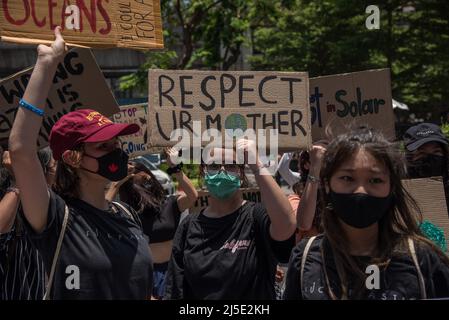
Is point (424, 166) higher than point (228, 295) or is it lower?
higher

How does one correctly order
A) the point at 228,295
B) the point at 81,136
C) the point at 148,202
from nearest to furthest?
1. the point at 81,136
2. the point at 228,295
3. the point at 148,202

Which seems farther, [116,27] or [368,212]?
[116,27]

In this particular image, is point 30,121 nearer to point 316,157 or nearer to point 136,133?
point 316,157

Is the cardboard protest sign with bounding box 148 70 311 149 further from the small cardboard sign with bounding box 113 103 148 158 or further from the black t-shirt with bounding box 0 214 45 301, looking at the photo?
the small cardboard sign with bounding box 113 103 148 158

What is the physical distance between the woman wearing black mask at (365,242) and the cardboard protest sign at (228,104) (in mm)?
880

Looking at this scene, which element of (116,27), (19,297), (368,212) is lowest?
(19,297)

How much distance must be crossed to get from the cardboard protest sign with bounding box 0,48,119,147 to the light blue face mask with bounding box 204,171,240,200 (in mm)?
858

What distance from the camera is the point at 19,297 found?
3594 millimetres

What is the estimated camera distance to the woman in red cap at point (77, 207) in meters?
2.76

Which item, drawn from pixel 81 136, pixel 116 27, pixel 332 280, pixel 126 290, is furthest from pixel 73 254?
pixel 116 27

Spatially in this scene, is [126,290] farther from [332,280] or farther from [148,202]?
[148,202]

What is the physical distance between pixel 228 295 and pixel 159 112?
97 cm

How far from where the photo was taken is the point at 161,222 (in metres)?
5.22

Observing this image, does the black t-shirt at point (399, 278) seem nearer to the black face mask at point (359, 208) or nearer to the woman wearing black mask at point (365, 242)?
the woman wearing black mask at point (365, 242)
